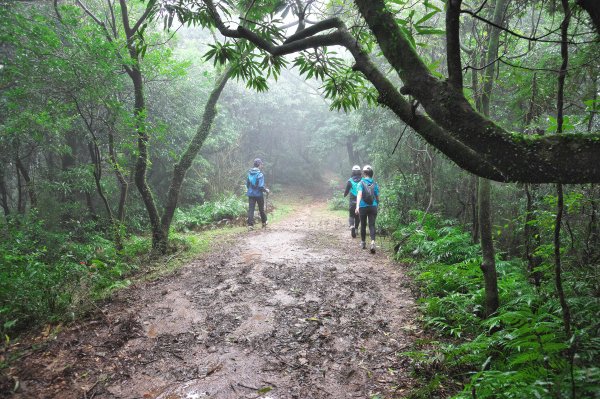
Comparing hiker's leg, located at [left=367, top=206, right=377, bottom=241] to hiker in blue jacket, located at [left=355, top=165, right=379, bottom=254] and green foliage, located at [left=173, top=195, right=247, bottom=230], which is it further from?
green foliage, located at [left=173, top=195, right=247, bottom=230]

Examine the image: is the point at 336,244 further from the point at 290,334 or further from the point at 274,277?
the point at 290,334

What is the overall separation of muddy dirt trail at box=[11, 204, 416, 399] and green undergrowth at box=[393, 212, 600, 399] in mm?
350

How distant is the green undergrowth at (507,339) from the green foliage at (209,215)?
9097 millimetres

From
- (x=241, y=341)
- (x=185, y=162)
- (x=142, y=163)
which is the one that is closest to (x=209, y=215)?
(x=185, y=162)

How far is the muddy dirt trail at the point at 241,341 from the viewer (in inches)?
126

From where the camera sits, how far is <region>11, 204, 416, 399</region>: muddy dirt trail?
3.21m

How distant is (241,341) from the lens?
4.03 metres

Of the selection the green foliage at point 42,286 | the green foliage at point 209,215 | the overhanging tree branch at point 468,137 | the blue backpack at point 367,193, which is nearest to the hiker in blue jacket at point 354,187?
the blue backpack at point 367,193

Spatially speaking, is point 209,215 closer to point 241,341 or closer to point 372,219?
point 372,219

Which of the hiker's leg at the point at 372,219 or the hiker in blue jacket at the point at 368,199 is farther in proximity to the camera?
the hiker's leg at the point at 372,219

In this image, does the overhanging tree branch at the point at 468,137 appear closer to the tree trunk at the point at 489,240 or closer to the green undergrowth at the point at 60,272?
the tree trunk at the point at 489,240

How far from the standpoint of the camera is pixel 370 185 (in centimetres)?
828

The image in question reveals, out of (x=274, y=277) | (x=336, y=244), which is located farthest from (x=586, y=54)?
(x=336, y=244)

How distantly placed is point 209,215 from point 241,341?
975 centimetres
